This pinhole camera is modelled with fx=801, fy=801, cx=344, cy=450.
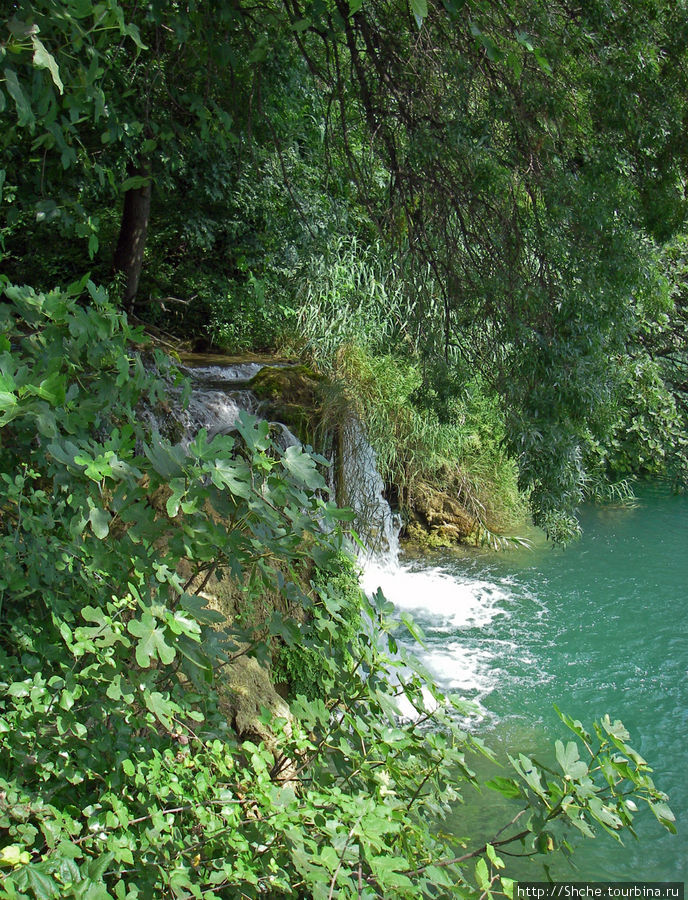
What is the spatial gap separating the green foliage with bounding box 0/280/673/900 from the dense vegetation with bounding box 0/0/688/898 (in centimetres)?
1

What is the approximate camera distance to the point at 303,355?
26.3 feet

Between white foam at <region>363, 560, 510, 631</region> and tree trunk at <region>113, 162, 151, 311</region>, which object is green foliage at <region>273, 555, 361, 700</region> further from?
tree trunk at <region>113, 162, 151, 311</region>

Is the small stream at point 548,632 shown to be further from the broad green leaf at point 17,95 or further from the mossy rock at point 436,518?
the broad green leaf at point 17,95

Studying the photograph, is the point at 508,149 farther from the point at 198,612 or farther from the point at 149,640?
the point at 149,640

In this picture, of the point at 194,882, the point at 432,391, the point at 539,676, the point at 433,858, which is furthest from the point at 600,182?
the point at 194,882

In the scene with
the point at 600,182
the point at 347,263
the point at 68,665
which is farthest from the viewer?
the point at 347,263

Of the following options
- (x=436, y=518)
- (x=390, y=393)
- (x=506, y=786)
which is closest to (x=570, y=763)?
(x=506, y=786)

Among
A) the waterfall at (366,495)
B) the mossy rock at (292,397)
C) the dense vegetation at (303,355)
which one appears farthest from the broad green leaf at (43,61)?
the waterfall at (366,495)

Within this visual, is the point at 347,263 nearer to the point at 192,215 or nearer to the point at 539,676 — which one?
the point at 192,215

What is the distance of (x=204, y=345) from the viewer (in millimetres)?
8297

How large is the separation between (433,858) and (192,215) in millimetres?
6844

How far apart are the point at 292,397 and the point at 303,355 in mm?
1347

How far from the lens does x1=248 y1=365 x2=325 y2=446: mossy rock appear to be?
6.61 m

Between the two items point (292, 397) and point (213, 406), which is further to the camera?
point (292, 397)
